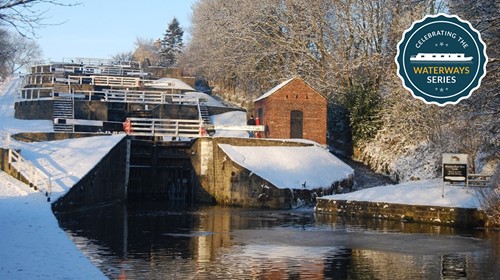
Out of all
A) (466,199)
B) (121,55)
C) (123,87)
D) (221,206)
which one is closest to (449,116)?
(466,199)

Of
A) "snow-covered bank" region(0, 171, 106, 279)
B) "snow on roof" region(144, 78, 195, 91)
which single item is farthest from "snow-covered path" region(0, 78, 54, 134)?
"snow-covered bank" region(0, 171, 106, 279)

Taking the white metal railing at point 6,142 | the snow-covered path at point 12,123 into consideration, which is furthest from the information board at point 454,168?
the snow-covered path at point 12,123

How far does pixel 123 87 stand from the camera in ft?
180

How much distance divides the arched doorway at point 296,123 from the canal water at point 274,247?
38.8 feet

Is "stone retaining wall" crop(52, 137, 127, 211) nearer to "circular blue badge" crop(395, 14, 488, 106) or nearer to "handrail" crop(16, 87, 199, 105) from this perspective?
"handrail" crop(16, 87, 199, 105)

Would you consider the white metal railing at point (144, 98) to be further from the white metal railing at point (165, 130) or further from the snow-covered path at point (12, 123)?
the white metal railing at point (165, 130)

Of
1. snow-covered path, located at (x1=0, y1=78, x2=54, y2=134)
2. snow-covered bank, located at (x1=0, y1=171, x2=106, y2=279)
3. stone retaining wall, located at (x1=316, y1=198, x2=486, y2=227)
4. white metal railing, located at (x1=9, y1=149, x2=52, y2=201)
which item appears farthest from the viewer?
snow-covered path, located at (x1=0, y1=78, x2=54, y2=134)

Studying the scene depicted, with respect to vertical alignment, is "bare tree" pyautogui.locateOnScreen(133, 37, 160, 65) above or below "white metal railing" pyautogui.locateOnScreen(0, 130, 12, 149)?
above

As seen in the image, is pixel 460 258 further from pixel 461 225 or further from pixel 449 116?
pixel 449 116

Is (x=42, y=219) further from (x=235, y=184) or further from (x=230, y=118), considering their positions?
(x=230, y=118)

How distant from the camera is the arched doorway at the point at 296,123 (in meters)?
39.9

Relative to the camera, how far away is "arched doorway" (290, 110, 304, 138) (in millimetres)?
39906

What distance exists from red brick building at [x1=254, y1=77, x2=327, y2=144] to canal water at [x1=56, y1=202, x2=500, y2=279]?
11535 millimetres

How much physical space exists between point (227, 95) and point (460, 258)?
4495 cm
